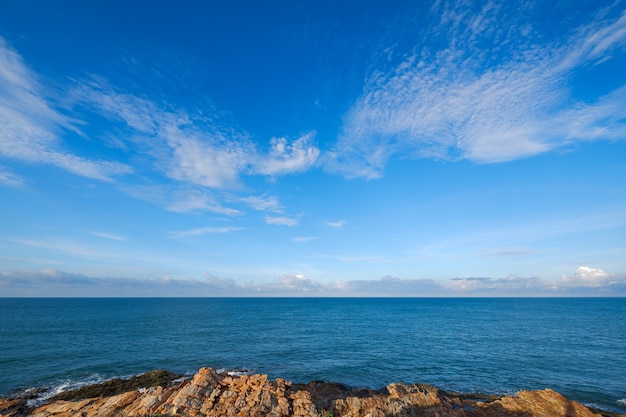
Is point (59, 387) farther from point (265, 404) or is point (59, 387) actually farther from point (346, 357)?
point (346, 357)

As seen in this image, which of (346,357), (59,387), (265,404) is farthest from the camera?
(346,357)

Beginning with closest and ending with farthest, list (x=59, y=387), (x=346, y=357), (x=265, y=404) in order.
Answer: (x=265, y=404), (x=59, y=387), (x=346, y=357)

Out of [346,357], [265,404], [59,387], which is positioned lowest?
[59,387]

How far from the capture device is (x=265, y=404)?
2680 cm

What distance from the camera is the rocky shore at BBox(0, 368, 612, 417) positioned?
26281 millimetres

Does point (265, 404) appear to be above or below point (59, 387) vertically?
above

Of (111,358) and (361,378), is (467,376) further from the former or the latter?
(111,358)

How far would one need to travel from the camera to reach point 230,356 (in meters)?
55.0

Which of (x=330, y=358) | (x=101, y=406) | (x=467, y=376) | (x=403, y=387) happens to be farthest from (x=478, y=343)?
(x=101, y=406)

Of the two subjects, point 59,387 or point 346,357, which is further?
point 346,357

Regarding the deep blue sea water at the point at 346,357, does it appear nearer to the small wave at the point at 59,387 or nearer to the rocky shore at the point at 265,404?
the small wave at the point at 59,387

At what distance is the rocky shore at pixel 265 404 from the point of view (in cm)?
2628

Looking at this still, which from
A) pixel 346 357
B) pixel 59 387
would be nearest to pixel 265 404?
pixel 59 387

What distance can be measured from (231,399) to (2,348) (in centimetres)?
5736
